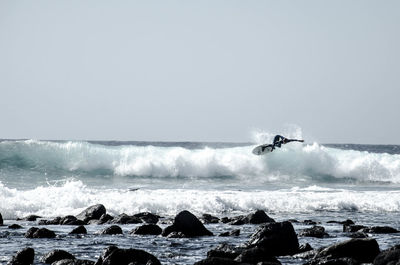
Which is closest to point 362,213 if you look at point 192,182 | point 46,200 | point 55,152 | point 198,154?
point 46,200

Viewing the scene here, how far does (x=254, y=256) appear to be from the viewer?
14133 mm

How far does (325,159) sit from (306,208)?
23411mm

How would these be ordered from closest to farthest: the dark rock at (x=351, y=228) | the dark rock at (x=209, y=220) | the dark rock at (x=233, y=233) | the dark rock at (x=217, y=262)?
1. the dark rock at (x=217, y=262)
2. the dark rock at (x=233, y=233)
3. the dark rock at (x=351, y=228)
4. the dark rock at (x=209, y=220)

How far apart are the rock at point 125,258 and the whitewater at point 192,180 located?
42.4 ft

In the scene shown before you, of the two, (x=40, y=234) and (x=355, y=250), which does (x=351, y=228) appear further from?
(x=40, y=234)

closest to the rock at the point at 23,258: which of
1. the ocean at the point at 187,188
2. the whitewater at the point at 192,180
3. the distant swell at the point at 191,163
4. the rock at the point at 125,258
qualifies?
the ocean at the point at 187,188

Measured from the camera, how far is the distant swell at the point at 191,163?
4678 cm

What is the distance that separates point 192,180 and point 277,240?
29.0 m

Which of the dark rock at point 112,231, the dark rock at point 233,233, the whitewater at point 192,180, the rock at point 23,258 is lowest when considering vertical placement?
the rock at point 23,258

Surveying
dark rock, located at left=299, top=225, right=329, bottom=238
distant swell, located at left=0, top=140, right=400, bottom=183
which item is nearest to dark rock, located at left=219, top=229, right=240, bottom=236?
dark rock, located at left=299, top=225, right=329, bottom=238

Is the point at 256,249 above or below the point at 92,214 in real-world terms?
above

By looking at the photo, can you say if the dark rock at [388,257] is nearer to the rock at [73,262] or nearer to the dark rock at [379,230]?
the rock at [73,262]

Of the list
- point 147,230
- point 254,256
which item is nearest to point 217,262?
point 254,256

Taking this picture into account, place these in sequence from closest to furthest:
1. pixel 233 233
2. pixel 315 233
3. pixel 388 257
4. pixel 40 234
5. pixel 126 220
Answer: pixel 388 257 → pixel 40 234 → pixel 315 233 → pixel 233 233 → pixel 126 220
